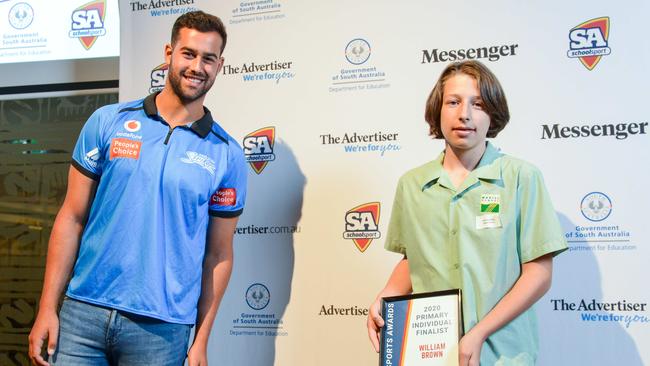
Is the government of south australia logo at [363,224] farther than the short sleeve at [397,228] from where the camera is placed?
Yes

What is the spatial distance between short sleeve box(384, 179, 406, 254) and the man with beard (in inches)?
21.3

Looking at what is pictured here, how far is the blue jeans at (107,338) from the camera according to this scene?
200 centimetres

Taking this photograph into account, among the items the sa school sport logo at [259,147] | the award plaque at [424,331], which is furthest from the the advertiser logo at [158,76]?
the award plaque at [424,331]

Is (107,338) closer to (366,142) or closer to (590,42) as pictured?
(366,142)

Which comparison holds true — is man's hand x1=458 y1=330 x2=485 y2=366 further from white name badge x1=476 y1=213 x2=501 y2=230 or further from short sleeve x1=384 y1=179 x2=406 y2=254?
short sleeve x1=384 y1=179 x2=406 y2=254

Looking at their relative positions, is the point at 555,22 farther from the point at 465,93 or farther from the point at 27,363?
the point at 27,363

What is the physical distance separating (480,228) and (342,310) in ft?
3.23

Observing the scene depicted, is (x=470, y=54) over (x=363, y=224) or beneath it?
over

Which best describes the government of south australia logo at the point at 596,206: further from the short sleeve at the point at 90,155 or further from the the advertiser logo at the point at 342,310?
the short sleeve at the point at 90,155

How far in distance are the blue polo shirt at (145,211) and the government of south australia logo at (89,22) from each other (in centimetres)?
148

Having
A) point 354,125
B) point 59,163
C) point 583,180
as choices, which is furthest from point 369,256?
point 59,163

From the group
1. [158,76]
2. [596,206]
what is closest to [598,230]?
[596,206]

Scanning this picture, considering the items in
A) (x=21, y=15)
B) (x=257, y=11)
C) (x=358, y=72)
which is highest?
(x=21, y=15)

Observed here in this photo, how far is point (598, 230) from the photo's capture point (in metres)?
2.50
